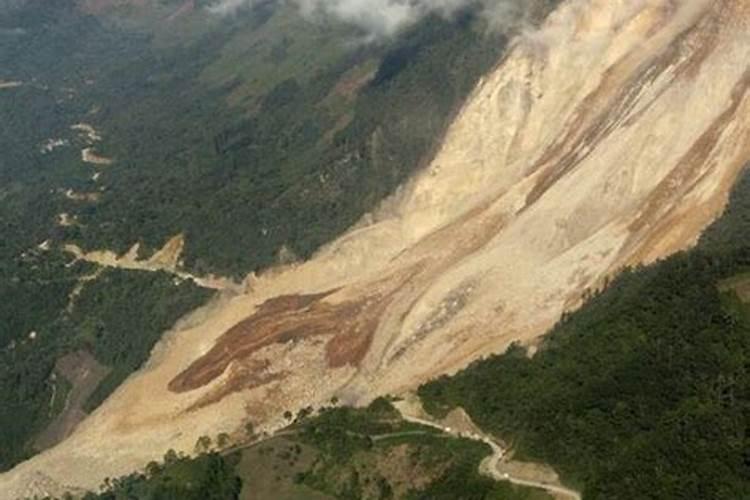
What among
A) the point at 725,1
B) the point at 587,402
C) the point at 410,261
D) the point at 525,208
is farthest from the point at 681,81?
the point at 587,402

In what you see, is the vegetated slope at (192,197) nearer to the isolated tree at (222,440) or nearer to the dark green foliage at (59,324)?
the dark green foliage at (59,324)

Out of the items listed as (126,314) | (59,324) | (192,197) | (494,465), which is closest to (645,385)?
(494,465)

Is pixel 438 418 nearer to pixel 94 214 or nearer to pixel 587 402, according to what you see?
pixel 587 402

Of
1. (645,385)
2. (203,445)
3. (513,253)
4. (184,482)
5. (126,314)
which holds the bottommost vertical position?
(645,385)

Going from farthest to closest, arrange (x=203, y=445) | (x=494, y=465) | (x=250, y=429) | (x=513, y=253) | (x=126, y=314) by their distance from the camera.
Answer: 1. (x=126, y=314)
2. (x=513, y=253)
3. (x=250, y=429)
4. (x=203, y=445)
5. (x=494, y=465)

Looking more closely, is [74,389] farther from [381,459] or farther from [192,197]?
[381,459]

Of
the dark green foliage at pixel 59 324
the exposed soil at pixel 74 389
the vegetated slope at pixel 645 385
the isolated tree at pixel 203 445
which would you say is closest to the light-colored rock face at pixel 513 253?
the isolated tree at pixel 203 445

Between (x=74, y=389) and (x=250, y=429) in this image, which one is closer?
(x=250, y=429)

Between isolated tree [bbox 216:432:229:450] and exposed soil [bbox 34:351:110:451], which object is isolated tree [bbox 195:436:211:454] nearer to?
isolated tree [bbox 216:432:229:450]
